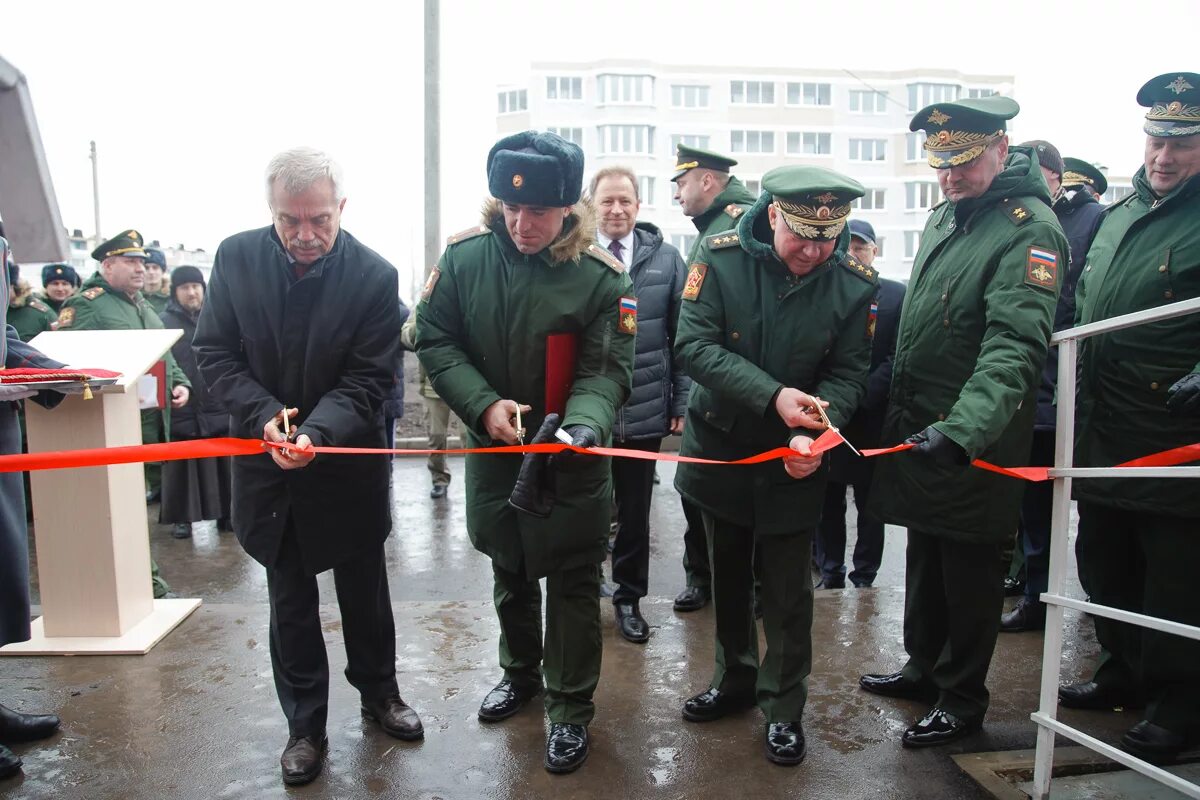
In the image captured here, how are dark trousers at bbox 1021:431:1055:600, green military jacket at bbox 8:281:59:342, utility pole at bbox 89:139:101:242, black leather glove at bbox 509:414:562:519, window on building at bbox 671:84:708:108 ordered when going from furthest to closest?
window on building at bbox 671:84:708:108 → utility pole at bbox 89:139:101:242 → green military jacket at bbox 8:281:59:342 → dark trousers at bbox 1021:431:1055:600 → black leather glove at bbox 509:414:562:519

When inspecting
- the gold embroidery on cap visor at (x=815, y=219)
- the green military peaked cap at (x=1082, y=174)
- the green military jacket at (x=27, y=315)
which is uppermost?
the green military peaked cap at (x=1082, y=174)

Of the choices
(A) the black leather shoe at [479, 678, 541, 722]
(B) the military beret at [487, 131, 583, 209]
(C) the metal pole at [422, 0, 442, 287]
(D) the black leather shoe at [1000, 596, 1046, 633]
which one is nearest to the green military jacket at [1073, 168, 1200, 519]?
(D) the black leather shoe at [1000, 596, 1046, 633]

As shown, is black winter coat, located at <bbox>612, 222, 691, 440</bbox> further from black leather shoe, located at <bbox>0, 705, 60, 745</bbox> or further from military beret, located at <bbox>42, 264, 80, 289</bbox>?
military beret, located at <bbox>42, 264, 80, 289</bbox>

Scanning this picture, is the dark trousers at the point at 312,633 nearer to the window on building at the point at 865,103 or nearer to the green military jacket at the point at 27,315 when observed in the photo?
the green military jacket at the point at 27,315

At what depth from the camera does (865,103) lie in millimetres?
60250

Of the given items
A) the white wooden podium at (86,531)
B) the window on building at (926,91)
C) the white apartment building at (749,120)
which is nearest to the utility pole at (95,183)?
the white apartment building at (749,120)

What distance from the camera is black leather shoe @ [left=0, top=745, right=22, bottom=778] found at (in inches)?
108

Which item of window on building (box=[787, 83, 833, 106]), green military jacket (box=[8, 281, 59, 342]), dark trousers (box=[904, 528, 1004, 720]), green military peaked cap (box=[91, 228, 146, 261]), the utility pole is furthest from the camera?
window on building (box=[787, 83, 833, 106])

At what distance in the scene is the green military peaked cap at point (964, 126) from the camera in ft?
9.45

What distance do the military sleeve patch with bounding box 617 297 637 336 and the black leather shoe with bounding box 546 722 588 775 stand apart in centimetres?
140

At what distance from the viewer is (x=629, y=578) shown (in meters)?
4.12

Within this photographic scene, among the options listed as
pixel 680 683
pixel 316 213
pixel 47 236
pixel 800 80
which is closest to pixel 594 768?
pixel 680 683

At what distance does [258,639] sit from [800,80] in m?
62.4

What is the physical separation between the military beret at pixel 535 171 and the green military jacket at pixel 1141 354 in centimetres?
206
